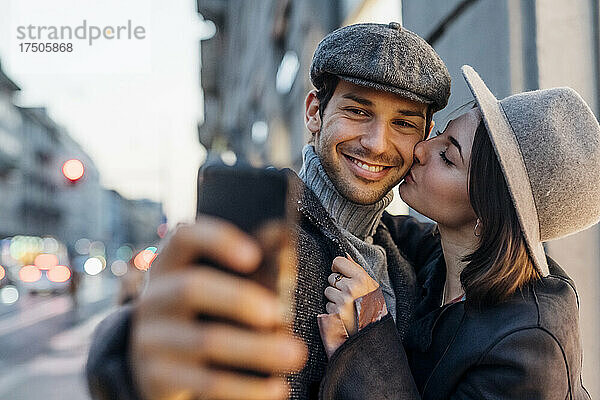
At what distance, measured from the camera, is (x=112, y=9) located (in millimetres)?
1973

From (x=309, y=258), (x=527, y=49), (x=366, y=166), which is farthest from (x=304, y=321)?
(x=527, y=49)

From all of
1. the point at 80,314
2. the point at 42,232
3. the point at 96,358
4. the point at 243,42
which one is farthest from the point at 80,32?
the point at 42,232

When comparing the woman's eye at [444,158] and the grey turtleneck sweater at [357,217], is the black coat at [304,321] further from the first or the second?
the woman's eye at [444,158]

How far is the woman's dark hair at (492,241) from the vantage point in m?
1.32

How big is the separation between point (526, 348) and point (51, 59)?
1.61m

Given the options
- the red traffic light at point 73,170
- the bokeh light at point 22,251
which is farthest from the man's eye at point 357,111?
the bokeh light at point 22,251

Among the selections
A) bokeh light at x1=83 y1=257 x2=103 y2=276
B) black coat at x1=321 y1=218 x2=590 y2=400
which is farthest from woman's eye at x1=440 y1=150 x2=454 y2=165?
bokeh light at x1=83 y1=257 x2=103 y2=276

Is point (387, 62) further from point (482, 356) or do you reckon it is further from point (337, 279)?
point (482, 356)

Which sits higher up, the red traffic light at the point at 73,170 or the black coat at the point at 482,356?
the black coat at the point at 482,356

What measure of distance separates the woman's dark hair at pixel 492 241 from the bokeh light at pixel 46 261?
21.0 m

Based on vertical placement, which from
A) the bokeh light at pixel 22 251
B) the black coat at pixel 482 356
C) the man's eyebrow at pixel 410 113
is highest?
the man's eyebrow at pixel 410 113

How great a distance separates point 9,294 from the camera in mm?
20391

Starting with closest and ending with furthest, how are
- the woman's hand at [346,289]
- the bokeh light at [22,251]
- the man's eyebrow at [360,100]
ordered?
the woman's hand at [346,289], the man's eyebrow at [360,100], the bokeh light at [22,251]

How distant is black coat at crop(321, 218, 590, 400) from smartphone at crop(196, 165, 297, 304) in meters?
0.63
